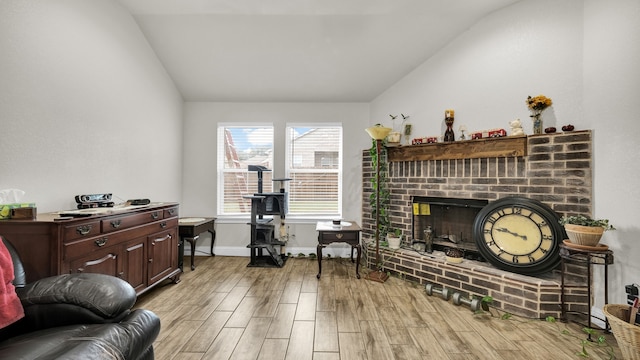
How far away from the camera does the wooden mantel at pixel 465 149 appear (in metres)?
2.79

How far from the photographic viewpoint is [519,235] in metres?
2.74

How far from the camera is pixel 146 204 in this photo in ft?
9.36

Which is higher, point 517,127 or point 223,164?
point 517,127

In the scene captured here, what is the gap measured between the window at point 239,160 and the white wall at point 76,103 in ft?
3.17

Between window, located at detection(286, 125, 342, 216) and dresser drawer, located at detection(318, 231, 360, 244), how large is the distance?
1065 mm

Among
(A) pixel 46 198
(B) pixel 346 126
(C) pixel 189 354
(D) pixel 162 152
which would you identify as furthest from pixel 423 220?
(A) pixel 46 198

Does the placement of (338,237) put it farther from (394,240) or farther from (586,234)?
(586,234)

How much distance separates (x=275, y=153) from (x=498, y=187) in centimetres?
308

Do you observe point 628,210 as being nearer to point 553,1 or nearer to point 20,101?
point 553,1

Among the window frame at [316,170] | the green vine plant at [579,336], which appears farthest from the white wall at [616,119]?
the window frame at [316,170]

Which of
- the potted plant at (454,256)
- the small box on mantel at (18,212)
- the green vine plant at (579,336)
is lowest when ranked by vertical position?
the green vine plant at (579,336)

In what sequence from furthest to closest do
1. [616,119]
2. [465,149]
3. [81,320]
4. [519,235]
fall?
[465,149]
[519,235]
[616,119]
[81,320]

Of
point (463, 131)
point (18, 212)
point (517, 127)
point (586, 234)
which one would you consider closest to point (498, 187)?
point (517, 127)

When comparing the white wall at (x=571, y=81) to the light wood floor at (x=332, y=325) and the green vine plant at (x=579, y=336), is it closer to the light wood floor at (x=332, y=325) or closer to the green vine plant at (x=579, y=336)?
the green vine plant at (x=579, y=336)
